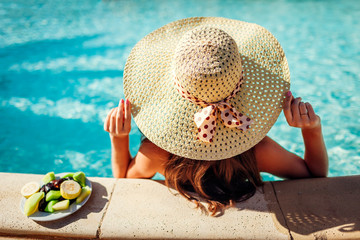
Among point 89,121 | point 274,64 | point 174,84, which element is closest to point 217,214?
point 174,84

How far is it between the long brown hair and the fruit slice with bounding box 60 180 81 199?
0.52 m

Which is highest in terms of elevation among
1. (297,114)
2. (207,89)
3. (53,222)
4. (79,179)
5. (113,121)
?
(207,89)

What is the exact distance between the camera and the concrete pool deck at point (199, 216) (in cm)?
159

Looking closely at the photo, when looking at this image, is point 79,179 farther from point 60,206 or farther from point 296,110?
point 296,110

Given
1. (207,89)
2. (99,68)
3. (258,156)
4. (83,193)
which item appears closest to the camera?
(207,89)

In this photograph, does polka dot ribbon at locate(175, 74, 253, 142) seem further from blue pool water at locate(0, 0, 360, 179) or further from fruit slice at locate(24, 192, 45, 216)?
blue pool water at locate(0, 0, 360, 179)

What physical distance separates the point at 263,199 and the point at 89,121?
251 cm

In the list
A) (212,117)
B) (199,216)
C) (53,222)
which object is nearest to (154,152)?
(199,216)

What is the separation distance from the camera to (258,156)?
185 cm

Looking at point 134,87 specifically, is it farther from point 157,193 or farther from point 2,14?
point 2,14

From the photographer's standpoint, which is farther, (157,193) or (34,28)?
(34,28)

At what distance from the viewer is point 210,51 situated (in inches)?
49.7

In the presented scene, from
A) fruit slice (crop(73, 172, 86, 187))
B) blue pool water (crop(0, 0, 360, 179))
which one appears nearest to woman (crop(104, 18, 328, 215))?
fruit slice (crop(73, 172, 86, 187))

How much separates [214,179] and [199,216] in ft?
0.80
